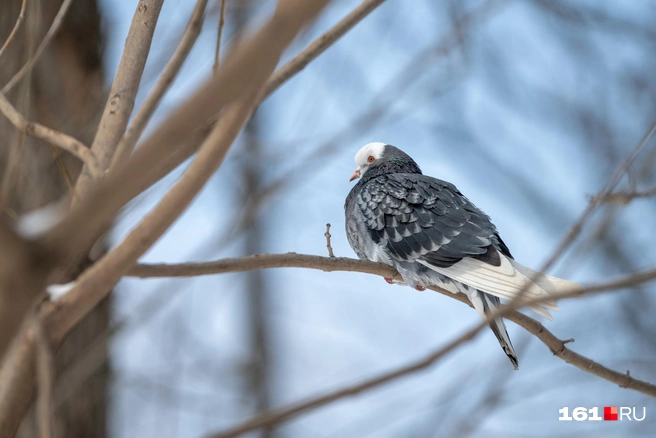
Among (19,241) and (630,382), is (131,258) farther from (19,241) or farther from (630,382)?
(630,382)

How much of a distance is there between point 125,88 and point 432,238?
2076 millimetres

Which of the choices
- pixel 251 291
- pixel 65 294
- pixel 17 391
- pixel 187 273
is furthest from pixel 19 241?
pixel 251 291

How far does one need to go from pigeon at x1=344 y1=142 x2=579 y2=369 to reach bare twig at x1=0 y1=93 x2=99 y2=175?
1.92m

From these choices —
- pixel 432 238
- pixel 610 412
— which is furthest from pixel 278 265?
pixel 610 412

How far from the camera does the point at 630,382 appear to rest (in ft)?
8.55

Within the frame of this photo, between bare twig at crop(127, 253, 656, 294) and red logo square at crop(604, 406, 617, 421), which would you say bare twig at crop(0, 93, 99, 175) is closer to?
bare twig at crop(127, 253, 656, 294)

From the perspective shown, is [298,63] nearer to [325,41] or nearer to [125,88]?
[325,41]

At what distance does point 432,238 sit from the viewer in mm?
3605

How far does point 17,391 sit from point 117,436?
3.43 meters

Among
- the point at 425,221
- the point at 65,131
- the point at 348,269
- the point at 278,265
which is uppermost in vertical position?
the point at 65,131

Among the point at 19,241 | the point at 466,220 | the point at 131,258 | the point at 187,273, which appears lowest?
the point at 19,241

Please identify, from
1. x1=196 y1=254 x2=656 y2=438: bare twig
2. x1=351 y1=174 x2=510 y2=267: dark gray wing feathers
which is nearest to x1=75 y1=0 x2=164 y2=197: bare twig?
x1=196 y1=254 x2=656 y2=438: bare twig

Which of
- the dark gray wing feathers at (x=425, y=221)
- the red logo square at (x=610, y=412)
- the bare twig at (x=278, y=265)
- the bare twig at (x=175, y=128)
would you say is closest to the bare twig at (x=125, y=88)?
the bare twig at (x=278, y=265)

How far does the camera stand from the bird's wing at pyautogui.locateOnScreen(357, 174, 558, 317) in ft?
10.6
